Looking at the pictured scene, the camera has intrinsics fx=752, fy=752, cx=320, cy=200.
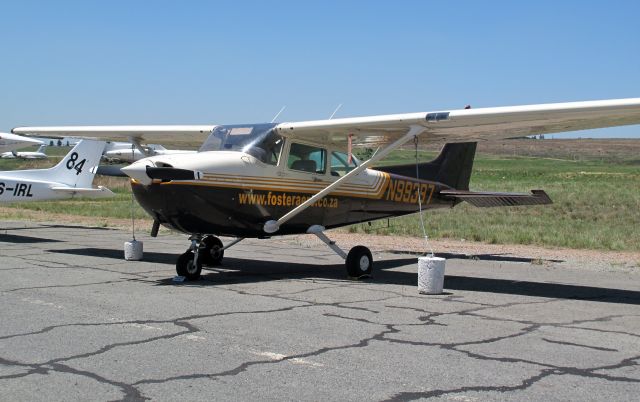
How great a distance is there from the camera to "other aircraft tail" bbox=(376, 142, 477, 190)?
610 inches

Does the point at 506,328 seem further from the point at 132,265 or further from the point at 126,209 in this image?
the point at 126,209

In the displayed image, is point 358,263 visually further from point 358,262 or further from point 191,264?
point 191,264

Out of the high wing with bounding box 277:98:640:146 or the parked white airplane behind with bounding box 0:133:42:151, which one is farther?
the parked white airplane behind with bounding box 0:133:42:151

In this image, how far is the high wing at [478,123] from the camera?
10.0 m

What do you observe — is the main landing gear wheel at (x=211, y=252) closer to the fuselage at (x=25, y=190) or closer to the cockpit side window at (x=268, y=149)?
the cockpit side window at (x=268, y=149)

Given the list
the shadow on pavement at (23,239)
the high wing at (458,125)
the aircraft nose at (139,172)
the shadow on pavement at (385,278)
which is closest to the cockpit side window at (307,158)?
the high wing at (458,125)

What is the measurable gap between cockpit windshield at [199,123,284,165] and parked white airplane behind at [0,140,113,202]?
11.2 meters

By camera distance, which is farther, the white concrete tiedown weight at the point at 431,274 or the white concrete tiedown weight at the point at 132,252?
the white concrete tiedown weight at the point at 132,252

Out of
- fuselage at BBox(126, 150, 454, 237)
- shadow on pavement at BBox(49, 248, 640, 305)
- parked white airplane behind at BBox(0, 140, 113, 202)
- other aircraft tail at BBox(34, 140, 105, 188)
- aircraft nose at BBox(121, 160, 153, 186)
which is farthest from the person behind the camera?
other aircraft tail at BBox(34, 140, 105, 188)

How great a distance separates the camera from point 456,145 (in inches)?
638

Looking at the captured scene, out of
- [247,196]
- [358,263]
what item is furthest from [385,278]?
[247,196]

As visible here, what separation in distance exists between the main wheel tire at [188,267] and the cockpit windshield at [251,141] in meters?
1.85

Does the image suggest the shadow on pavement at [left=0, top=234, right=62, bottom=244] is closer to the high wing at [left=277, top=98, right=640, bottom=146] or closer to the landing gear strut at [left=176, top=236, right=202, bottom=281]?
the landing gear strut at [left=176, top=236, right=202, bottom=281]

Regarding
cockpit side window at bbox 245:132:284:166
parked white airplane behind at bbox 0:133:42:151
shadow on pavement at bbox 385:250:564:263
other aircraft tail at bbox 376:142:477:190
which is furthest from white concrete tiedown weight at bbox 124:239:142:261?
parked white airplane behind at bbox 0:133:42:151
